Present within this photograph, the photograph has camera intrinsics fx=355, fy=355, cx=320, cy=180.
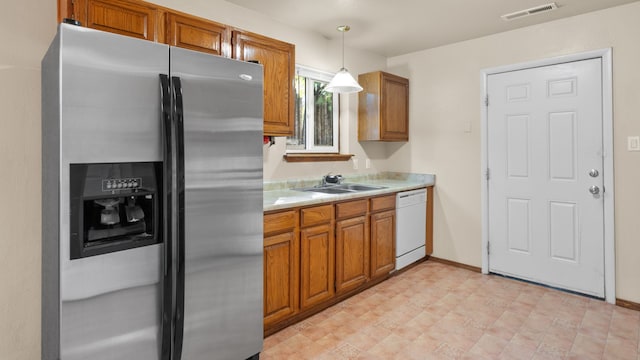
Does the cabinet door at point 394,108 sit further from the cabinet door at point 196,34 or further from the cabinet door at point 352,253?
the cabinet door at point 196,34

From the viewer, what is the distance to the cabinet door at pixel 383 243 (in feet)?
10.5

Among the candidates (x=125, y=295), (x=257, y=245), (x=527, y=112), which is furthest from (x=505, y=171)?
(x=125, y=295)

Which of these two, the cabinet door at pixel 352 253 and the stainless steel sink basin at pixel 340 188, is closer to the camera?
the cabinet door at pixel 352 253

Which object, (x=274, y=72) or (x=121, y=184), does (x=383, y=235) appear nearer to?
(x=274, y=72)

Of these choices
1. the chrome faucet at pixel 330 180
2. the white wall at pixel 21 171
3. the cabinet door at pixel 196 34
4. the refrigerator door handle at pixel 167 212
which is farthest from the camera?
the chrome faucet at pixel 330 180

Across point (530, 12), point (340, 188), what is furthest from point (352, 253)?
point (530, 12)

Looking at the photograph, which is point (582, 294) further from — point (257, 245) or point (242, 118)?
point (242, 118)

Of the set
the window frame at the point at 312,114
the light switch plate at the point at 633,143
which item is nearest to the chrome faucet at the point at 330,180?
the window frame at the point at 312,114

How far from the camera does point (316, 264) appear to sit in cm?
266

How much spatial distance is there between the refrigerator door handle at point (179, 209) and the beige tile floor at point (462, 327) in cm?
71

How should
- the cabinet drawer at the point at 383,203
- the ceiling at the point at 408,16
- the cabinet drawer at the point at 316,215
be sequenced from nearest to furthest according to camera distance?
1. the cabinet drawer at the point at 316,215
2. the ceiling at the point at 408,16
3. the cabinet drawer at the point at 383,203

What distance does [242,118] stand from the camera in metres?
1.87

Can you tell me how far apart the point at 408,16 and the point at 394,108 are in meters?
1.09

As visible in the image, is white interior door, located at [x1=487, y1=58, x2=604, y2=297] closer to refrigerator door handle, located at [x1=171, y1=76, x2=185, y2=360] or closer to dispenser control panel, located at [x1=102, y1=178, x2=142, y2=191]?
refrigerator door handle, located at [x1=171, y1=76, x2=185, y2=360]
